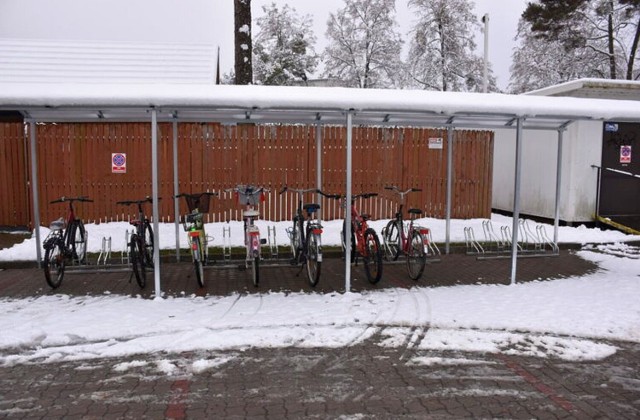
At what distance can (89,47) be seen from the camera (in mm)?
15930

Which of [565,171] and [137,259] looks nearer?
[137,259]

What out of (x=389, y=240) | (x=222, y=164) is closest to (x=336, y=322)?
(x=389, y=240)

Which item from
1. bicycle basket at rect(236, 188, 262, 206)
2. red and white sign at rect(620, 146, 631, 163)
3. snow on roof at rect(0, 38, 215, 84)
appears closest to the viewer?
bicycle basket at rect(236, 188, 262, 206)

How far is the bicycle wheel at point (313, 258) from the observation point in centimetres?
678

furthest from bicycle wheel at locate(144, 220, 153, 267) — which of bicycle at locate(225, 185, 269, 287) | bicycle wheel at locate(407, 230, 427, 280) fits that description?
bicycle wheel at locate(407, 230, 427, 280)

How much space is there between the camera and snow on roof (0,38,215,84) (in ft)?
44.4

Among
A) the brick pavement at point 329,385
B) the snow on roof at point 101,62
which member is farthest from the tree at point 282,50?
the brick pavement at point 329,385

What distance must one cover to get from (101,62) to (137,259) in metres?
9.87

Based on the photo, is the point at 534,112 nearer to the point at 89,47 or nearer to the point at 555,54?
the point at 89,47

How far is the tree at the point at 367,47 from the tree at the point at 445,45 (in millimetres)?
1883

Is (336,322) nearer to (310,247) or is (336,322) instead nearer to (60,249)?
(310,247)

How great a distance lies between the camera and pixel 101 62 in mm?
14617

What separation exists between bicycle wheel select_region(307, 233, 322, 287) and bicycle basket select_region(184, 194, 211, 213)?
1.52 meters

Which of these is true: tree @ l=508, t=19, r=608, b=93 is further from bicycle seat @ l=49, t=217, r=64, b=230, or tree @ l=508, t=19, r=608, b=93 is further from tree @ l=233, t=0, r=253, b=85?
bicycle seat @ l=49, t=217, r=64, b=230
